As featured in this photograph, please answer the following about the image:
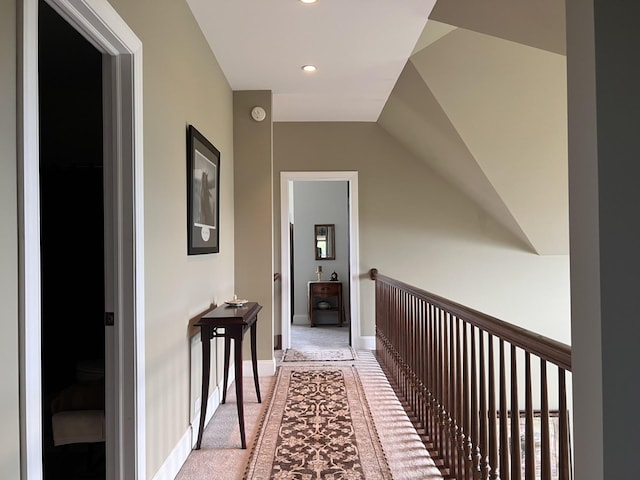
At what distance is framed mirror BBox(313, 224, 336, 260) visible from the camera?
7.48 metres

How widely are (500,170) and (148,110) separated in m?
3.44

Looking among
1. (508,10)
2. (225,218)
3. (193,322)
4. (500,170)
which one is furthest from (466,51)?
(193,322)

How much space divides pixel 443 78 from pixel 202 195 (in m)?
2.18

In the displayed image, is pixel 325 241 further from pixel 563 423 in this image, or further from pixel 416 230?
pixel 563 423

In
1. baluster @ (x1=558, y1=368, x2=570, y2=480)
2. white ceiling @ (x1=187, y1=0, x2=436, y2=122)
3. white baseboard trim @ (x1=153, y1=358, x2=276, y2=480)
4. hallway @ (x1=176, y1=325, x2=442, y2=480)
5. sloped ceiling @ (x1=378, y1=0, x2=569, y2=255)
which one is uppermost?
white ceiling @ (x1=187, y1=0, x2=436, y2=122)

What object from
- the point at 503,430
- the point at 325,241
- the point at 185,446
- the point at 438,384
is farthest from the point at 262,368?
the point at 325,241

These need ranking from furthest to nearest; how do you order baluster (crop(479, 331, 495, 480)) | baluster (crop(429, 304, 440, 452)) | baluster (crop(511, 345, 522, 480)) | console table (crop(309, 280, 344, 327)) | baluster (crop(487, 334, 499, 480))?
console table (crop(309, 280, 344, 327)), baluster (crop(429, 304, 440, 452)), baluster (crop(479, 331, 495, 480)), baluster (crop(487, 334, 499, 480)), baluster (crop(511, 345, 522, 480))

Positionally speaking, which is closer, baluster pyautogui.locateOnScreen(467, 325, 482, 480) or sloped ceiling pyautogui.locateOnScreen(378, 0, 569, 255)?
baluster pyautogui.locateOnScreen(467, 325, 482, 480)

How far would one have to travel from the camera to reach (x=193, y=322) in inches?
111

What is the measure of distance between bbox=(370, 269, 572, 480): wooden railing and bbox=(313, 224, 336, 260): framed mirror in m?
3.30

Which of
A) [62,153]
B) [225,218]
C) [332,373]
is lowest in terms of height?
[332,373]

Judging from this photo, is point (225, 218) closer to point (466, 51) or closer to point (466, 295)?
point (466, 51)

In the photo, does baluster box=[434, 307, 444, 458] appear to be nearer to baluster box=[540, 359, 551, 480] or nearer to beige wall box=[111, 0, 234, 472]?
baluster box=[540, 359, 551, 480]

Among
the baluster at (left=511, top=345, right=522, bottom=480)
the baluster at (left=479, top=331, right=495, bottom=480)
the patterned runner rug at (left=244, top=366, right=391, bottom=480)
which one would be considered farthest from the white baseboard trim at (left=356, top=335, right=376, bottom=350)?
the baluster at (left=511, top=345, right=522, bottom=480)
